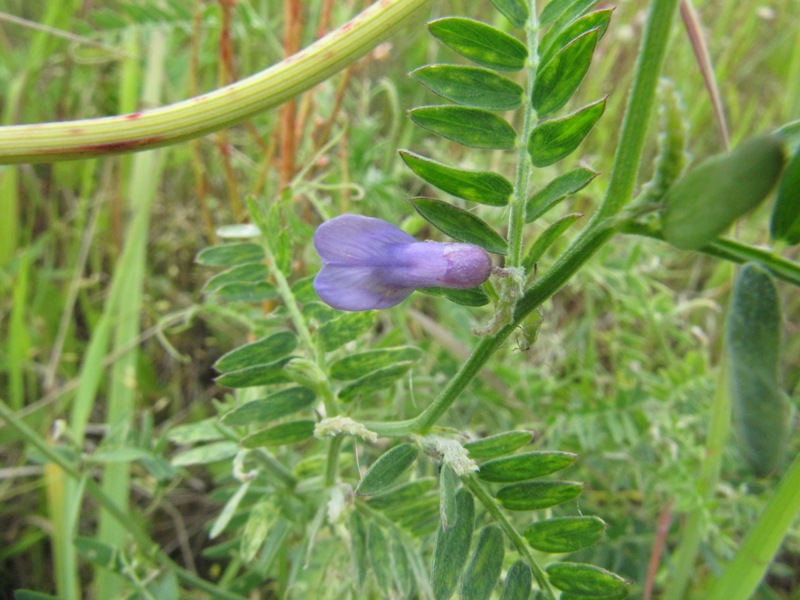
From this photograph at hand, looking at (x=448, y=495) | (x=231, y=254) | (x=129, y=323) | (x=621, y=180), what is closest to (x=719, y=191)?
(x=621, y=180)

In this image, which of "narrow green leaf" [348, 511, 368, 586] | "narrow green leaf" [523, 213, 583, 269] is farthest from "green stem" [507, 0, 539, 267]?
"narrow green leaf" [348, 511, 368, 586]

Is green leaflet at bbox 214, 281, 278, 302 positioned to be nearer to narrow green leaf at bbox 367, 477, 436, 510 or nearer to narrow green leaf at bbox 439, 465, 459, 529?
narrow green leaf at bbox 367, 477, 436, 510

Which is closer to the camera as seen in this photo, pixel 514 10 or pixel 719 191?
pixel 719 191

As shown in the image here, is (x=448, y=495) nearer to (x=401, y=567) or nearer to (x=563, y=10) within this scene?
(x=401, y=567)

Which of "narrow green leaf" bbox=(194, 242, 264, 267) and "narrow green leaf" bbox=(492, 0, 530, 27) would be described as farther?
"narrow green leaf" bbox=(194, 242, 264, 267)

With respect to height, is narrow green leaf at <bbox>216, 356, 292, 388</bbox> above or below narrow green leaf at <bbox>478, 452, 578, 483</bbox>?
below

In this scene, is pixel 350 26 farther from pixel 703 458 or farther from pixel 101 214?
pixel 101 214

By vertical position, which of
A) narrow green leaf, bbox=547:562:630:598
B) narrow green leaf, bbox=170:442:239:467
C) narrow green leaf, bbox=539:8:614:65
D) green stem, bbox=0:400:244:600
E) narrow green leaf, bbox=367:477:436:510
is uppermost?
narrow green leaf, bbox=539:8:614:65
